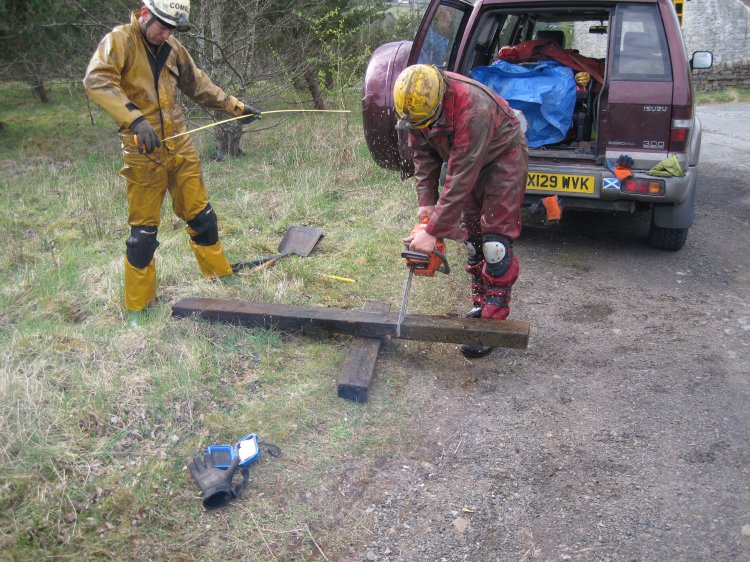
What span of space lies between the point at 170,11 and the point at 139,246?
1.35 metres

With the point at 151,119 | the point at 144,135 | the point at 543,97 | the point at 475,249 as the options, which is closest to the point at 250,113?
the point at 151,119

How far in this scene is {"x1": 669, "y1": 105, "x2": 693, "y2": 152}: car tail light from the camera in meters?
4.55

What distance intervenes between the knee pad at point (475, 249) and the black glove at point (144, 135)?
1889 millimetres

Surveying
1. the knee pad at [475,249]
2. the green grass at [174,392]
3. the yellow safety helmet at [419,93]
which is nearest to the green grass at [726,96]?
the green grass at [174,392]

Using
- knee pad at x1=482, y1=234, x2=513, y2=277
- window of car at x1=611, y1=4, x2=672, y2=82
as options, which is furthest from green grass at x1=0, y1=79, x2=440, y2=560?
window of car at x1=611, y1=4, x2=672, y2=82

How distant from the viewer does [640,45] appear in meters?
4.75

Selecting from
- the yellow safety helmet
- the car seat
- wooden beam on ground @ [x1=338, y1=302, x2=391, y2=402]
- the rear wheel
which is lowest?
the rear wheel

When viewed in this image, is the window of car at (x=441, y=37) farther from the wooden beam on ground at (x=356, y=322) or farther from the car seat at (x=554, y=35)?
the wooden beam on ground at (x=356, y=322)

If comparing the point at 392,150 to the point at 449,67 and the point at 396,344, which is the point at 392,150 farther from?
the point at 396,344

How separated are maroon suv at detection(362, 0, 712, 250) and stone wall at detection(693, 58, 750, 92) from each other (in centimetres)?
1131

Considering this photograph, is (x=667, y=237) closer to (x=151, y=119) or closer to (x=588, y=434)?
(x=588, y=434)

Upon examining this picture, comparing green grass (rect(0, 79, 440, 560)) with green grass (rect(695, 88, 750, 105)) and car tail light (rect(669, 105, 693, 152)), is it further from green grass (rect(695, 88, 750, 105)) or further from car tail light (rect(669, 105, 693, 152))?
green grass (rect(695, 88, 750, 105))

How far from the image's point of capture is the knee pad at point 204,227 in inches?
171

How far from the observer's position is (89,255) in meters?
5.30
